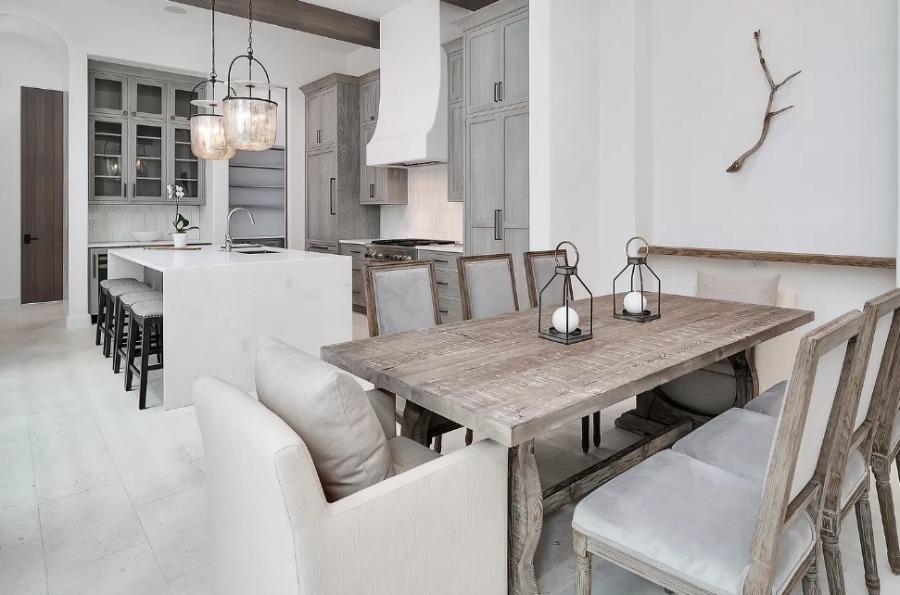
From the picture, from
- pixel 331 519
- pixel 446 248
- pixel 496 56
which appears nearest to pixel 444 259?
pixel 446 248

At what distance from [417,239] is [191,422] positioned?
151 inches

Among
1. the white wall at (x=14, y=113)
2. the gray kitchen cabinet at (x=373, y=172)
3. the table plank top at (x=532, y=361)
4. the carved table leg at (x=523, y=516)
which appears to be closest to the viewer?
the table plank top at (x=532, y=361)

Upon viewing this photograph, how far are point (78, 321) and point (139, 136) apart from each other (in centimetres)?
217

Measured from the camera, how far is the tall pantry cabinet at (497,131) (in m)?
4.65

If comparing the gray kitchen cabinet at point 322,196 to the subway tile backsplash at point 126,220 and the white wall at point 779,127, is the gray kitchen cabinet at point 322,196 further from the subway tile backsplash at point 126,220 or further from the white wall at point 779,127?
the white wall at point 779,127

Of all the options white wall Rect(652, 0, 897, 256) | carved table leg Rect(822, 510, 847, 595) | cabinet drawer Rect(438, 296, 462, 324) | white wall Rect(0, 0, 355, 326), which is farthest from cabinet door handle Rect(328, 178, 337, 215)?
carved table leg Rect(822, 510, 847, 595)

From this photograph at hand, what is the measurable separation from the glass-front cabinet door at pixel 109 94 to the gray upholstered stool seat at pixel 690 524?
22.5ft

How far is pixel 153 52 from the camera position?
6344 millimetres

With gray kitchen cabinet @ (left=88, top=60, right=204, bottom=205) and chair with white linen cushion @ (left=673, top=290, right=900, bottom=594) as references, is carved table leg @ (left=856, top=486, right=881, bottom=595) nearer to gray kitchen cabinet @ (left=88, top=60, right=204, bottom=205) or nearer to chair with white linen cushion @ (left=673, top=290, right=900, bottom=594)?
chair with white linen cushion @ (left=673, top=290, right=900, bottom=594)

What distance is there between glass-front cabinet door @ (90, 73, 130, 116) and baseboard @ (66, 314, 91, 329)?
2.20 meters

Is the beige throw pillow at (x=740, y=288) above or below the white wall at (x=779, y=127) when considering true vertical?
below

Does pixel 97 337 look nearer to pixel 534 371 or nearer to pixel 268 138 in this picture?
pixel 268 138

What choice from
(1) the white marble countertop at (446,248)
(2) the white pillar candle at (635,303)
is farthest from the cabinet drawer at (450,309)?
(2) the white pillar candle at (635,303)

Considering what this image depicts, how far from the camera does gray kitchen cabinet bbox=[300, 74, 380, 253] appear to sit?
23.2 ft
